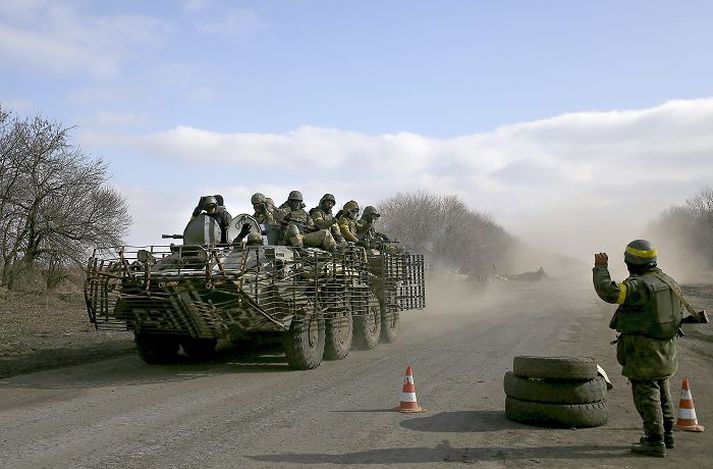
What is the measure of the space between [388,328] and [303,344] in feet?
15.4

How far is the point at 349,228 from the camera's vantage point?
1345cm

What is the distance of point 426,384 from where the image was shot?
321 inches

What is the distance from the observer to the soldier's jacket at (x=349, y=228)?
42.6ft

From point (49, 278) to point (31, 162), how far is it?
449 cm

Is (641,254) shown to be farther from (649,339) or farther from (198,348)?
(198,348)

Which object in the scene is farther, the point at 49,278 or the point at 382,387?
the point at 49,278

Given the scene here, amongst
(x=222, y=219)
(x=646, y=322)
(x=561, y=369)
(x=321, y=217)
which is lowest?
(x=561, y=369)

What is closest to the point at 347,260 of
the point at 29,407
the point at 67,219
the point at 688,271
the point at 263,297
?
the point at 263,297

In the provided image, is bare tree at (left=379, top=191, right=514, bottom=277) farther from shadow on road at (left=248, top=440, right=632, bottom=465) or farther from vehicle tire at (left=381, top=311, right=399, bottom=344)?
shadow on road at (left=248, top=440, right=632, bottom=465)

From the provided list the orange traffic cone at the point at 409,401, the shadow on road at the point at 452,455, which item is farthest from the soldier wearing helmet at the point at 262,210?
the shadow on road at the point at 452,455

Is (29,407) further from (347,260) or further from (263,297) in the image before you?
(347,260)

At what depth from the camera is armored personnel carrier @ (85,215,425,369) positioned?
8.33 meters

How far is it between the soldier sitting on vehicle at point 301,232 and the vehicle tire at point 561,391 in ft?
17.9

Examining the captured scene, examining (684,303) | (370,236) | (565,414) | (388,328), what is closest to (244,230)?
(370,236)
